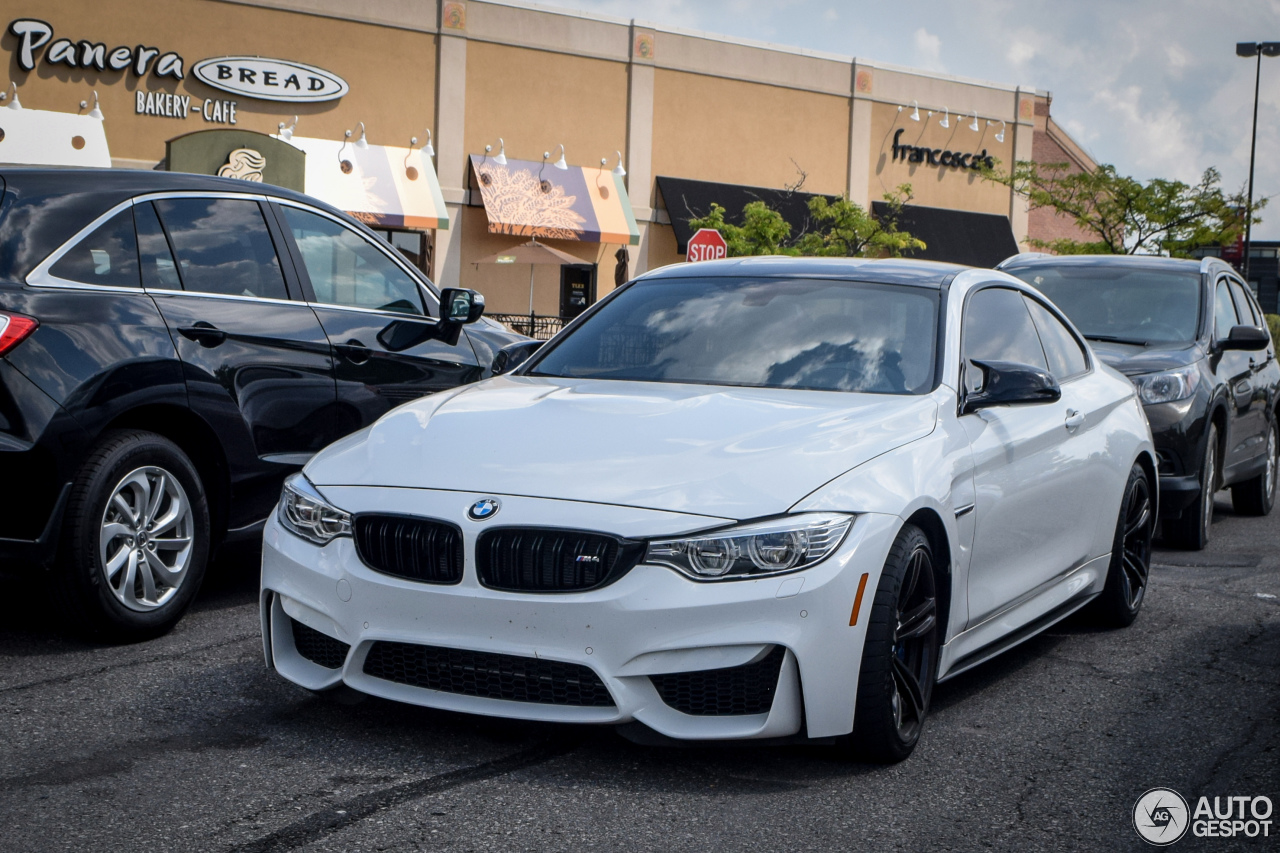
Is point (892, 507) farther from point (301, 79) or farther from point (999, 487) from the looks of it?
point (301, 79)

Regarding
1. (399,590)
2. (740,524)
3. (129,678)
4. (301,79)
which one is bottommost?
(129,678)

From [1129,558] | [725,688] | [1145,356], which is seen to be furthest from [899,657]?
[1145,356]

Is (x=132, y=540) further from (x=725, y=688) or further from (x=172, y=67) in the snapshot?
(x=172, y=67)

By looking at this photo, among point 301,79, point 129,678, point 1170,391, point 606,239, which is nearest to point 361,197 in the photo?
point 301,79

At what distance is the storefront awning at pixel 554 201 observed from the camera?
30.5m

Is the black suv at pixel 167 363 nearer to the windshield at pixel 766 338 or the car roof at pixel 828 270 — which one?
the windshield at pixel 766 338

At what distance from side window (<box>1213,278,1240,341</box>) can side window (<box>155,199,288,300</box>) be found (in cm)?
603

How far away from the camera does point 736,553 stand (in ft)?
11.9

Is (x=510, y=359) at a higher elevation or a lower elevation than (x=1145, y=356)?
lower

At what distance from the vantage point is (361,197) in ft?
94.1

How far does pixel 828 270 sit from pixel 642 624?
214 cm

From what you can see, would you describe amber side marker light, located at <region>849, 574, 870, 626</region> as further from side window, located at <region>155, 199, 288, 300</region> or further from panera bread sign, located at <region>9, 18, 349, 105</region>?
panera bread sign, located at <region>9, 18, 349, 105</region>

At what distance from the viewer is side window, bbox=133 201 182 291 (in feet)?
18.1

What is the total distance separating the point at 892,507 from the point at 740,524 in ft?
1.59
